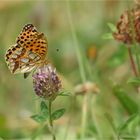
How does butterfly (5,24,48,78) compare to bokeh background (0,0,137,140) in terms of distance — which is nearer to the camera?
butterfly (5,24,48,78)

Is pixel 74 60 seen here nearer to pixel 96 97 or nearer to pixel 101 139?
pixel 96 97

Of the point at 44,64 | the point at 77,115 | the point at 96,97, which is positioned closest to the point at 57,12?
the point at 77,115

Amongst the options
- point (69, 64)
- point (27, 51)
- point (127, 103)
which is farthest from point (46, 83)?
point (69, 64)

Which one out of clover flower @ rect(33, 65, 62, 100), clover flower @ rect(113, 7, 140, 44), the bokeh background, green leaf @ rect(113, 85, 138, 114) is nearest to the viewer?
clover flower @ rect(33, 65, 62, 100)

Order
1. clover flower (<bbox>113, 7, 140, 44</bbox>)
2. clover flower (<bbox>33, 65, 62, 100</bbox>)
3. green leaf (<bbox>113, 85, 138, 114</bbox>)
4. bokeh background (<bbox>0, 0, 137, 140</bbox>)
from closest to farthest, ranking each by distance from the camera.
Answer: clover flower (<bbox>33, 65, 62, 100</bbox>)
clover flower (<bbox>113, 7, 140, 44</bbox>)
green leaf (<bbox>113, 85, 138, 114</bbox>)
bokeh background (<bbox>0, 0, 137, 140</bbox>)

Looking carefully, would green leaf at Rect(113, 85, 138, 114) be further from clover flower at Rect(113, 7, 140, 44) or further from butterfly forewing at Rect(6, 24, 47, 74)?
butterfly forewing at Rect(6, 24, 47, 74)

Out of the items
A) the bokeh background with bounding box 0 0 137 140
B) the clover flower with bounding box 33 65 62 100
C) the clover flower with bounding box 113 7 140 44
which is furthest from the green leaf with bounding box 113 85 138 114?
the clover flower with bounding box 33 65 62 100

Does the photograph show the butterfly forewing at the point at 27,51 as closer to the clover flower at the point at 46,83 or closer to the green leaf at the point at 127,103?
the clover flower at the point at 46,83
